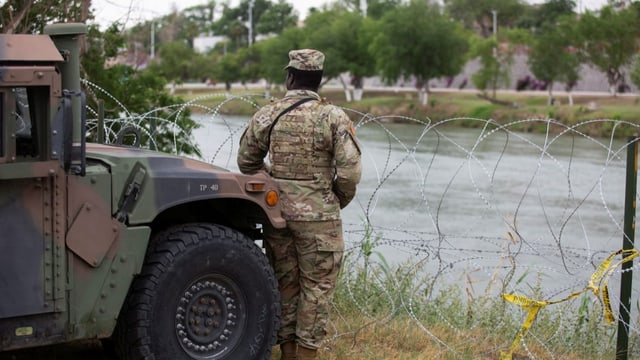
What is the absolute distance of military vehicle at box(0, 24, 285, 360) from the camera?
427 cm

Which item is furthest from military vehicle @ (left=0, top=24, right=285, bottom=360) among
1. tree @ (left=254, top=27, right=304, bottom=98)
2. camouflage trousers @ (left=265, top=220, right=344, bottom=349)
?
tree @ (left=254, top=27, right=304, bottom=98)

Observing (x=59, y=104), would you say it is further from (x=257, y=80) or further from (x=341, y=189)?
(x=257, y=80)

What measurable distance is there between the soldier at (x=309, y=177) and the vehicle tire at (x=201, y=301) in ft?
0.99

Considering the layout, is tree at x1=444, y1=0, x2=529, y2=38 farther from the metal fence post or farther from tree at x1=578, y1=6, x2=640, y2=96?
the metal fence post

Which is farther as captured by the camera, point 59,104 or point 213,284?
point 213,284

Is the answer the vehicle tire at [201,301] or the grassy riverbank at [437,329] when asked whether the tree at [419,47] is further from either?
the vehicle tire at [201,301]

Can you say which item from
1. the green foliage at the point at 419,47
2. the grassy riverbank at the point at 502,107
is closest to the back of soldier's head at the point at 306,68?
the grassy riverbank at the point at 502,107

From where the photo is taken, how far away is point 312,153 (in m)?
5.36

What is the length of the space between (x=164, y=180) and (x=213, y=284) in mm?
591

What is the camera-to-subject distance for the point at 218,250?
4949mm

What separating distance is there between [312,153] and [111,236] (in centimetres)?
124

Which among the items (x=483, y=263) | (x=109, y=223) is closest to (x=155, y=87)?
(x=483, y=263)

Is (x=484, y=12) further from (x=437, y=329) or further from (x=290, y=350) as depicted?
(x=290, y=350)

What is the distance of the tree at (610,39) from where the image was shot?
50.6 metres
